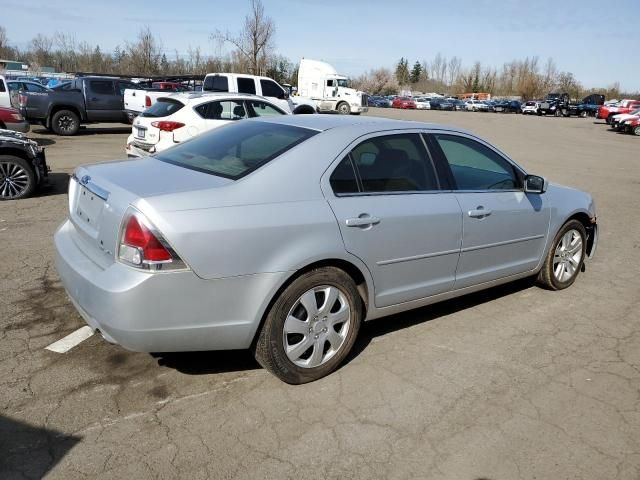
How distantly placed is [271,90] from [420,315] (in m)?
14.7

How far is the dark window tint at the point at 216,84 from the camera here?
18.5 meters

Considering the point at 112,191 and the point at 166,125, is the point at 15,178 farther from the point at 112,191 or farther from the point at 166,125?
the point at 112,191

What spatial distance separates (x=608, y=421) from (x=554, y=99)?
194 feet

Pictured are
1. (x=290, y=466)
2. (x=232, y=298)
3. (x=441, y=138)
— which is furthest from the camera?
(x=441, y=138)

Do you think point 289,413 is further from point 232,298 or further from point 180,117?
point 180,117

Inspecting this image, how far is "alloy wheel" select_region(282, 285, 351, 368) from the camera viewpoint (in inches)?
127

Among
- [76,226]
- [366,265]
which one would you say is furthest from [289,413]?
[76,226]

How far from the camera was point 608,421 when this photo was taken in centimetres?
313

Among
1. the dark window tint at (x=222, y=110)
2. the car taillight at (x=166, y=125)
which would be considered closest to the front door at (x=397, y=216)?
the car taillight at (x=166, y=125)

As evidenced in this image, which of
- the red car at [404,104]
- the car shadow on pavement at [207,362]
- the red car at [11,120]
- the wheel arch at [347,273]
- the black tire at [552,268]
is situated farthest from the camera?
the red car at [404,104]

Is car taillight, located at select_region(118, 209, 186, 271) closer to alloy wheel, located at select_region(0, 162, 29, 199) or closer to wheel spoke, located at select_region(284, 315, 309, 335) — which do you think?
wheel spoke, located at select_region(284, 315, 309, 335)

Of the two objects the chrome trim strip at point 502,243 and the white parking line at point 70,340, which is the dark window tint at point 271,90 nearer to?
the chrome trim strip at point 502,243

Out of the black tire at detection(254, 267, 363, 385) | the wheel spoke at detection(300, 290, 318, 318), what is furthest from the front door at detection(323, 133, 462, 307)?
the wheel spoke at detection(300, 290, 318, 318)

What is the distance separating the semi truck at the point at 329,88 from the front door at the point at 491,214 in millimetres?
29752
